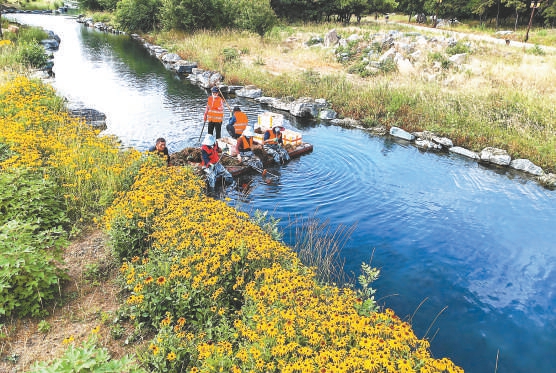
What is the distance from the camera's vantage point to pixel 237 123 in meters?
12.7

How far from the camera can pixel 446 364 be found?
3604mm

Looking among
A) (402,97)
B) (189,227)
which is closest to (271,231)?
(189,227)

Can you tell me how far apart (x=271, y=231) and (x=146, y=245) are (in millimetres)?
2254

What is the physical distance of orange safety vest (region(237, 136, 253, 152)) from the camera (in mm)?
12008

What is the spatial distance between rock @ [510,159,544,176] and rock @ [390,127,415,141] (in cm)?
374

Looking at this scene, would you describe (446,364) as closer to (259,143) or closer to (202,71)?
(259,143)

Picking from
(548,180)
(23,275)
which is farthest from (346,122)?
(23,275)

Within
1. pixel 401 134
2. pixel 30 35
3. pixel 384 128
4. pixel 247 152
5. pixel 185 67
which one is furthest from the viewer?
pixel 30 35

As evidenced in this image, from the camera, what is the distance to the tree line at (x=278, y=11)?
32.2 metres

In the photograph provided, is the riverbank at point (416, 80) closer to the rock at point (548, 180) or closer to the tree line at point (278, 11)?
the rock at point (548, 180)

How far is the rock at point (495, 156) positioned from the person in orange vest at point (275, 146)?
7115 millimetres

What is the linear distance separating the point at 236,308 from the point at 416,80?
1840cm

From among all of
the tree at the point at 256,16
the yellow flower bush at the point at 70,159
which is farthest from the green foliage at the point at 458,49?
the yellow flower bush at the point at 70,159

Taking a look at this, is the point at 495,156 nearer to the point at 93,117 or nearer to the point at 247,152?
the point at 247,152
